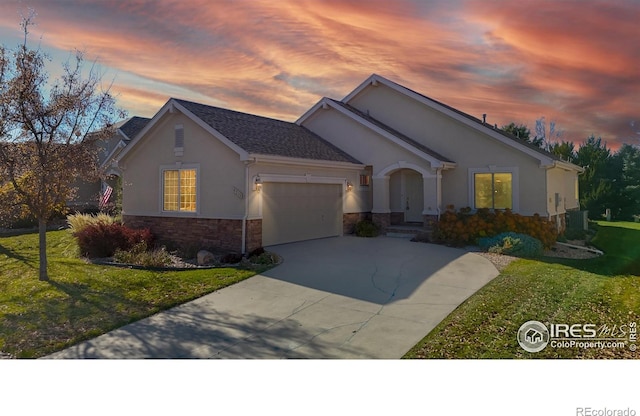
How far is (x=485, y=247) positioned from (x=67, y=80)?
34.4 feet

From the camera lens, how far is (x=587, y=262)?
9.12 meters

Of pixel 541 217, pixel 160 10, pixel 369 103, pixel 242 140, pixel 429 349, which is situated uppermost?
pixel 369 103

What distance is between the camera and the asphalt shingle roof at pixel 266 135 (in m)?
11.2

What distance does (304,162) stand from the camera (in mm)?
12094

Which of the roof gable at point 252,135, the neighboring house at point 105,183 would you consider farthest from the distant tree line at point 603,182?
the neighboring house at point 105,183

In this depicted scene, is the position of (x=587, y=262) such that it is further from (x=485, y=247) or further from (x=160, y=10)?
(x=160, y=10)

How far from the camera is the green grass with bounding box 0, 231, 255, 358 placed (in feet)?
17.3

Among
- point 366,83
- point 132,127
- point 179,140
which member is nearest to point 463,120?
point 366,83

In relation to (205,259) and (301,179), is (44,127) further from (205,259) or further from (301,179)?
(301,179)

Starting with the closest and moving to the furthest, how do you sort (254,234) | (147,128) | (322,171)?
(254,234) < (147,128) < (322,171)

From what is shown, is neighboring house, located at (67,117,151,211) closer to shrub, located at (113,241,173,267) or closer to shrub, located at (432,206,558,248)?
shrub, located at (113,241,173,267)

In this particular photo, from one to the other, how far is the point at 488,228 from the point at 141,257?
937 cm

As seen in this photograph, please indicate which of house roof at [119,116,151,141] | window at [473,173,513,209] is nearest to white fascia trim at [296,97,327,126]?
window at [473,173,513,209]

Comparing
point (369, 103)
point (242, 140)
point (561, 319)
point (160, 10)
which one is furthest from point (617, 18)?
point (369, 103)
